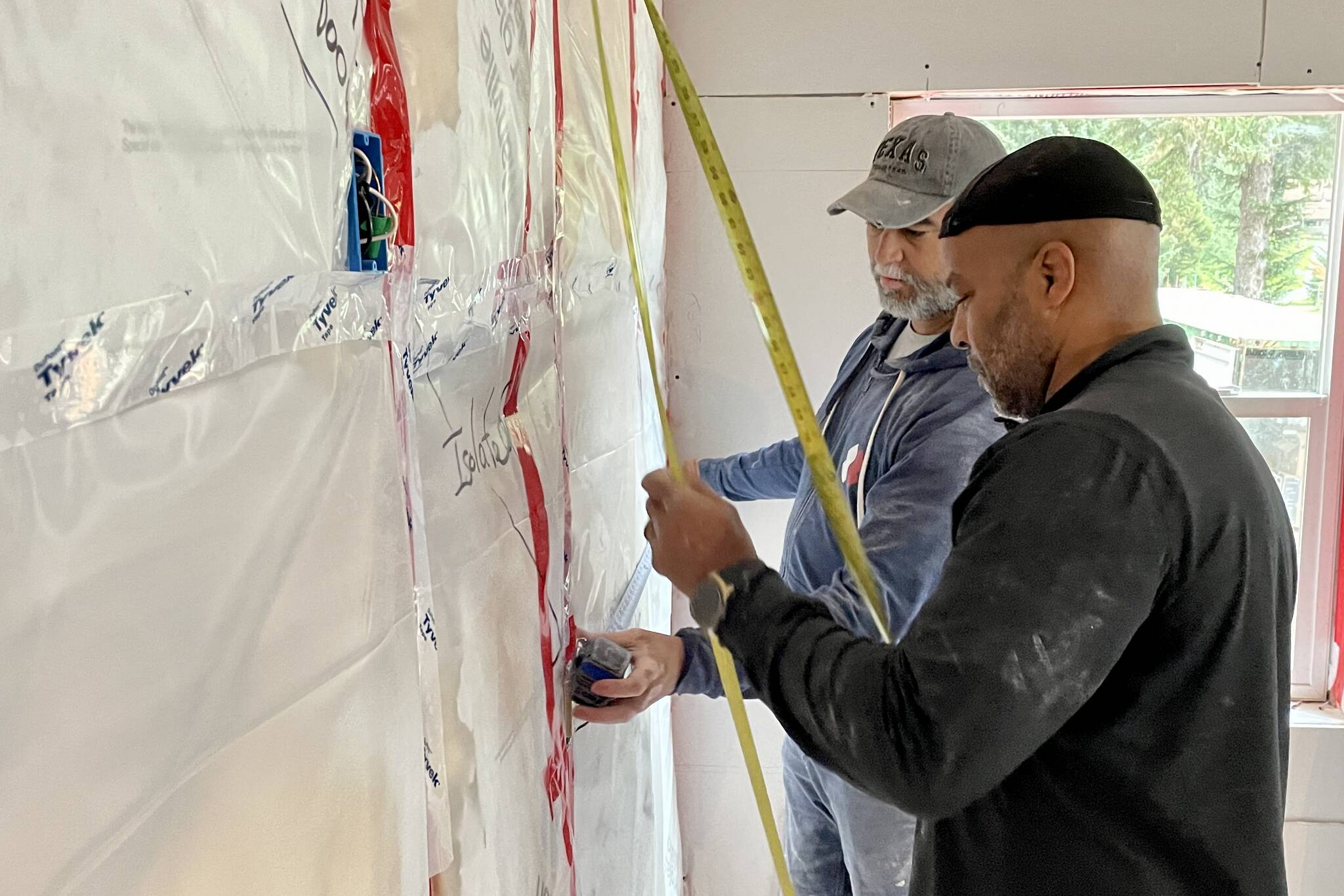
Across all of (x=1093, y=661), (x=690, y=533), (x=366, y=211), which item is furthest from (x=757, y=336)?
(x=366, y=211)

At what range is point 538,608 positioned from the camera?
969 mm

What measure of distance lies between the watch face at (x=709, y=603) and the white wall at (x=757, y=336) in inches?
53.3

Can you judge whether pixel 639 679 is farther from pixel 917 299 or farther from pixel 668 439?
pixel 917 299

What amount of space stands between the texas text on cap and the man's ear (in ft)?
0.09

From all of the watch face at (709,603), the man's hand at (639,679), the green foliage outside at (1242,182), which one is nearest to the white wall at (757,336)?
the green foliage outside at (1242,182)

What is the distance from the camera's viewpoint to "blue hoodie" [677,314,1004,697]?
1.33 metres

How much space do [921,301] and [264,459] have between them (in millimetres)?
1233

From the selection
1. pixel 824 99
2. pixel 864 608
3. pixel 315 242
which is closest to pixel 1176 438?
pixel 864 608

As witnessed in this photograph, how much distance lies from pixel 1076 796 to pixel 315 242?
765mm

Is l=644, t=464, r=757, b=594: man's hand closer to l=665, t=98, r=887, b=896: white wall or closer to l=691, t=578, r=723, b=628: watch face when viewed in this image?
l=691, t=578, r=723, b=628: watch face

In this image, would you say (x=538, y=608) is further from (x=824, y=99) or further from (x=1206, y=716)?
(x=824, y=99)

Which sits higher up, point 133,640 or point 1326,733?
point 133,640

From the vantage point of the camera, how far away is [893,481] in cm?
138

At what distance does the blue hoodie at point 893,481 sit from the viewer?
1331mm
